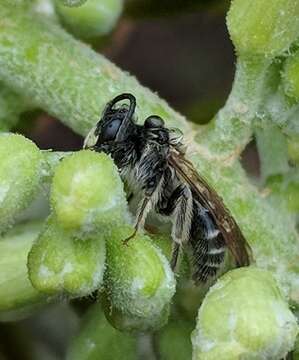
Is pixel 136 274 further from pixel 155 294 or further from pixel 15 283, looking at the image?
pixel 15 283

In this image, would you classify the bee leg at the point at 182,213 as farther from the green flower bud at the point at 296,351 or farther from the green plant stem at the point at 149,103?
the green flower bud at the point at 296,351

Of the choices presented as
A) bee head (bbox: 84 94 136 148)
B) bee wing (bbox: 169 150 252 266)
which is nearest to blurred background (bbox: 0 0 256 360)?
bee head (bbox: 84 94 136 148)

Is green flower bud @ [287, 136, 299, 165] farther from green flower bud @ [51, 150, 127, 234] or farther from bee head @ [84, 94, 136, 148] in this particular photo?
green flower bud @ [51, 150, 127, 234]

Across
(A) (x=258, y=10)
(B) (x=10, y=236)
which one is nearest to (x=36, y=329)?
(B) (x=10, y=236)

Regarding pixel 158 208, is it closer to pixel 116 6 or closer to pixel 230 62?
pixel 116 6

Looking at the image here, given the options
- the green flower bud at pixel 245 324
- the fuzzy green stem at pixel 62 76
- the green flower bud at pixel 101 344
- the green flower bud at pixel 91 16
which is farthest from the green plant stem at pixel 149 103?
the green flower bud at pixel 101 344

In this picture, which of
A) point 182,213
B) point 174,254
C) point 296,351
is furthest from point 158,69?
point 296,351
